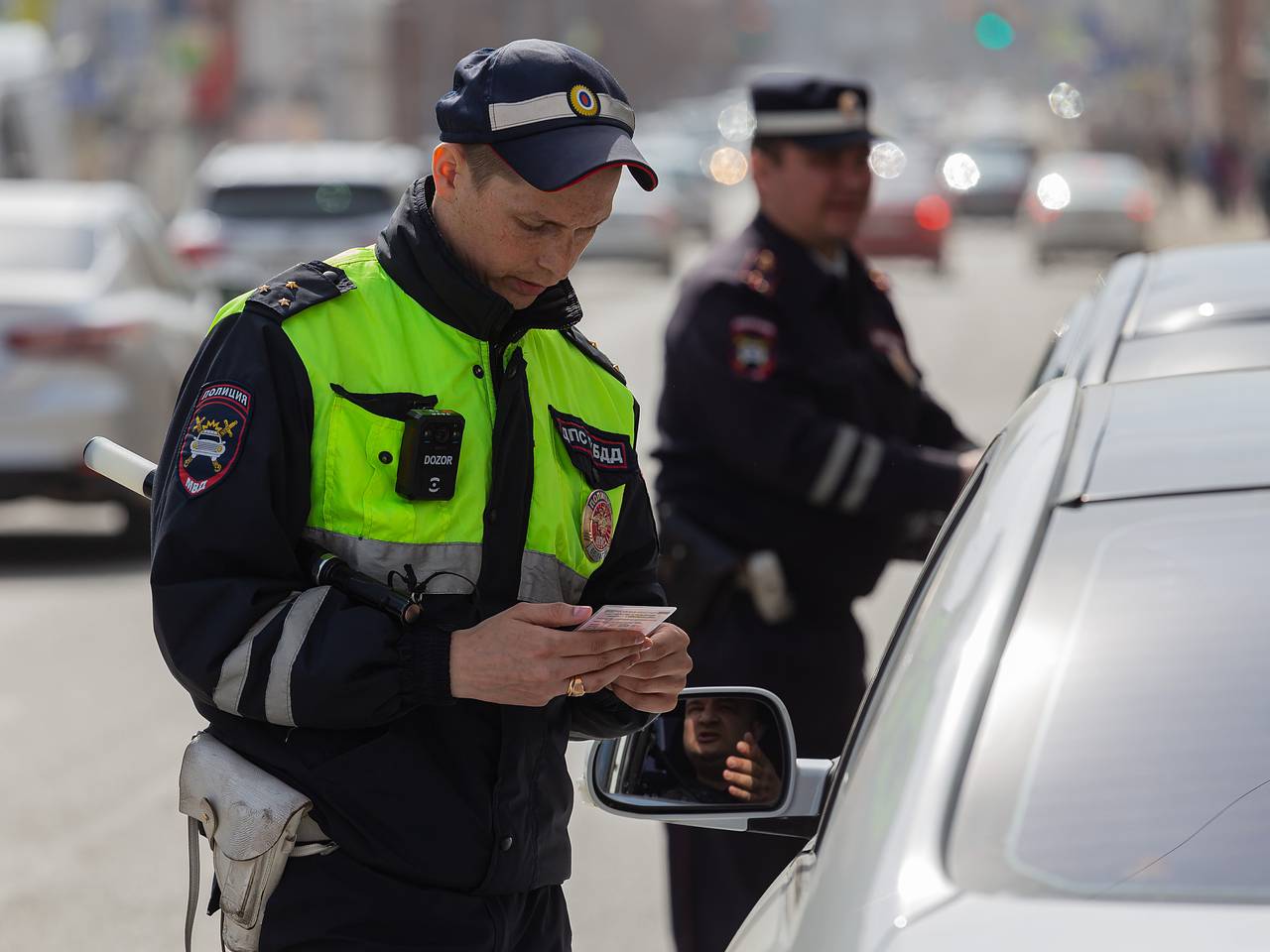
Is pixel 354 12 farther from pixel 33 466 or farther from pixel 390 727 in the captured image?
pixel 390 727

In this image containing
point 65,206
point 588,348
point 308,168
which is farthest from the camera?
point 308,168

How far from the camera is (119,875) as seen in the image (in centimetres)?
582

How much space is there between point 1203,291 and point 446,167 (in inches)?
56.7

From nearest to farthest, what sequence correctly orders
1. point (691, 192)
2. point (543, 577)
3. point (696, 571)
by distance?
1. point (543, 577)
2. point (696, 571)
3. point (691, 192)

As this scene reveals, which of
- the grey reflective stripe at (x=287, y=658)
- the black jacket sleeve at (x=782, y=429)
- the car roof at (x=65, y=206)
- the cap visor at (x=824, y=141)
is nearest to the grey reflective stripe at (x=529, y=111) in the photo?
the grey reflective stripe at (x=287, y=658)

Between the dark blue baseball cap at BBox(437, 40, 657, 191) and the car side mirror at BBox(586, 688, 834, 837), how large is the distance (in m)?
0.70

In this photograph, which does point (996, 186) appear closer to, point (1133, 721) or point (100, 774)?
point (100, 774)

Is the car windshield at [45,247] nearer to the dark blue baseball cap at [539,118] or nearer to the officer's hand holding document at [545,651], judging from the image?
the dark blue baseball cap at [539,118]

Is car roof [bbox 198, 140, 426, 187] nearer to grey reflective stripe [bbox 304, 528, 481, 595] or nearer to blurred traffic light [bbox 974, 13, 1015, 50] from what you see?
grey reflective stripe [bbox 304, 528, 481, 595]

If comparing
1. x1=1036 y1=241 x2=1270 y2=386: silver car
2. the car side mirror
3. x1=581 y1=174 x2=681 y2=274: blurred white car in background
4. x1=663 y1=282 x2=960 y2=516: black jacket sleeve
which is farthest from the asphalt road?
x1=581 y1=174 x2=681 y2=274: blurred white car in background

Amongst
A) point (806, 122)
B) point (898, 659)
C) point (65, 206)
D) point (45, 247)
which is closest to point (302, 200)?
point (65, 206)

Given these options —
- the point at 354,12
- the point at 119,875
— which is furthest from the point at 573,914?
the point at 354,12

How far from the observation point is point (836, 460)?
4.04m

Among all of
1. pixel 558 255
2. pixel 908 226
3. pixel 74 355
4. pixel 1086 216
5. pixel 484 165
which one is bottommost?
pixel 908 226
